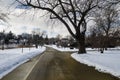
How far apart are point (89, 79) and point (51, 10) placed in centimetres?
3042

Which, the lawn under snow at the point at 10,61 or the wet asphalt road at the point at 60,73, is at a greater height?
the lawn under snow at the point at 10,61

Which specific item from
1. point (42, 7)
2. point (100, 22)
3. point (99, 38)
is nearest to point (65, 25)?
point (42, 7)

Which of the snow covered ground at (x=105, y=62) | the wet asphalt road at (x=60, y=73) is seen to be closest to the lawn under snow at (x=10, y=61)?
the wet asphalt road at (x=60, y=73)

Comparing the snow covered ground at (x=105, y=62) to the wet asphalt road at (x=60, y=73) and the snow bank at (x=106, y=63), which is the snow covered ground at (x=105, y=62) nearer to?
the snow bank at (x=106, y=63)

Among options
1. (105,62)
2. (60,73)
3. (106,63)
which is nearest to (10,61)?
(105,62)

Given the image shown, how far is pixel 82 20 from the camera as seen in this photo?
4625 centimetres

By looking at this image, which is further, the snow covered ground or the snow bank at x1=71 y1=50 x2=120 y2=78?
the snow covered ground

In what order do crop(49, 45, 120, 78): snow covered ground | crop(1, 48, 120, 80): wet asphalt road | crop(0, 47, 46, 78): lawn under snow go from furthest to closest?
crop(0, 47, 46, 78): lawn under snow, crop(49, 45, 120, 78): snow covered ground, crop(1, 48, 120, 80): wet asphalt road

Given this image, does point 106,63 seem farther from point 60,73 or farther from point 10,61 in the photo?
point 10,61

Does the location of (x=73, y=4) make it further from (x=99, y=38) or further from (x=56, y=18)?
(x=99, y=38)

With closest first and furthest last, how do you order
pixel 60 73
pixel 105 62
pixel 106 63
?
pixel 60 73
pixel 106 63
pixel 105 62

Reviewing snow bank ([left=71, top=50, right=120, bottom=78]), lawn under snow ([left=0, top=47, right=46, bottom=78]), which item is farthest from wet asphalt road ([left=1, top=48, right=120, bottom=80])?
lawn under snow ([left=0, top=47, right=46, bottom=78])

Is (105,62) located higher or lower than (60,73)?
higher

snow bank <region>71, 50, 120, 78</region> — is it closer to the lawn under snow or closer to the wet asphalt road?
the wet asphalt road
